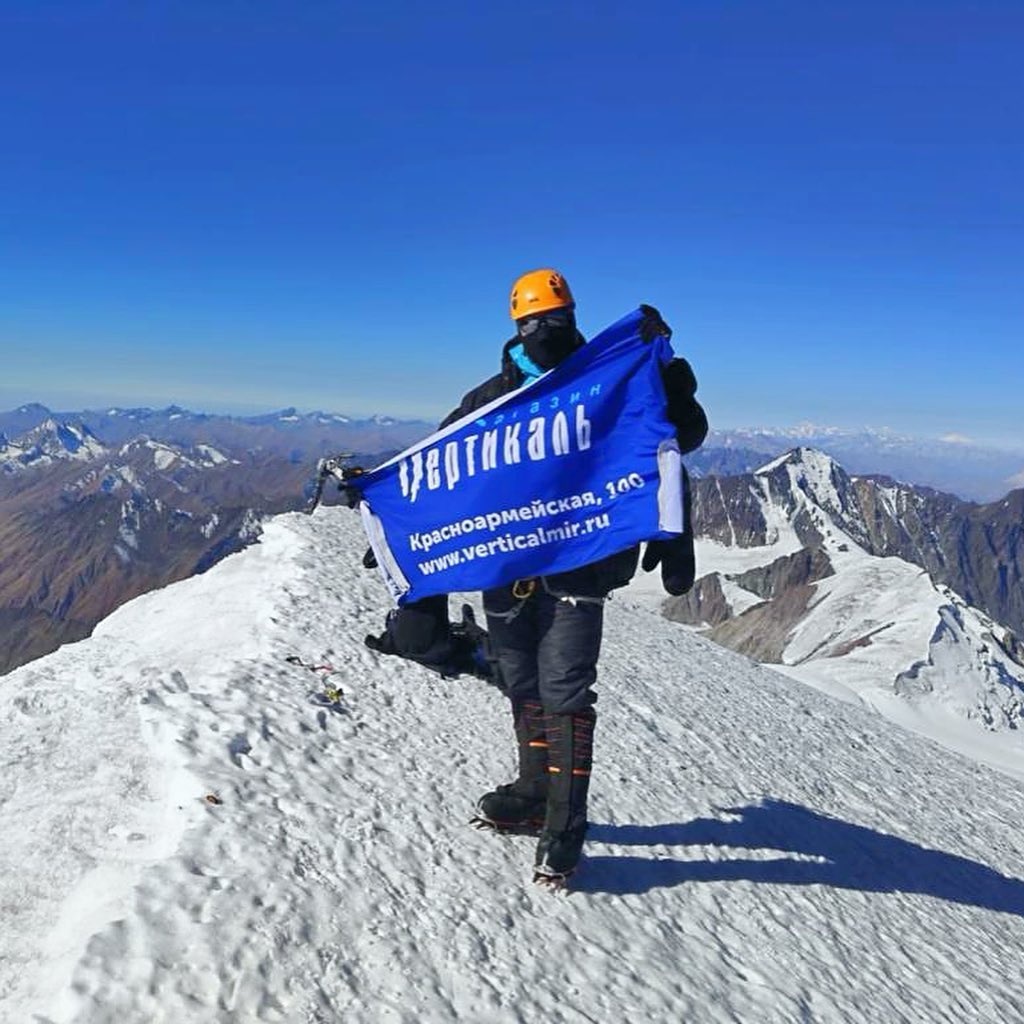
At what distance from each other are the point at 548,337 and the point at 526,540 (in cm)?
168

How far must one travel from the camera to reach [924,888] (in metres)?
9.17

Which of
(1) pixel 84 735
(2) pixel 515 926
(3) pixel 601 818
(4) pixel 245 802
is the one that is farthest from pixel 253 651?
(2) pixel 515 926

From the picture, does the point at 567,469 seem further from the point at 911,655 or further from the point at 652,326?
the point at 911,655

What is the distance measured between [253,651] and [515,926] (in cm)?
502

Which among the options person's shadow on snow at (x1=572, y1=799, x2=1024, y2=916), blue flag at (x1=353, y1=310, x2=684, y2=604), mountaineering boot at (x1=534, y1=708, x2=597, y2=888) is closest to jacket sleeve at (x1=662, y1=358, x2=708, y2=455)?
blue flag at (x1=353, y1=310, x2=684, y2=604)

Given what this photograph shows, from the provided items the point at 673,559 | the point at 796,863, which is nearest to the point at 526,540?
the point at 673,559

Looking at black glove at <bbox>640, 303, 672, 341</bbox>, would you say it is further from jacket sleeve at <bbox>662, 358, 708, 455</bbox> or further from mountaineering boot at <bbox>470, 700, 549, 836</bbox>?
mountaineering boot at <bbox>470, 700, 549, 836</bbox>

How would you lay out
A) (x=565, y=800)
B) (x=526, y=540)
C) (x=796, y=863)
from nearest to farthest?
1. (x=565, y=800)
2. (x=526, y=540)
3. (x=796, y=863)

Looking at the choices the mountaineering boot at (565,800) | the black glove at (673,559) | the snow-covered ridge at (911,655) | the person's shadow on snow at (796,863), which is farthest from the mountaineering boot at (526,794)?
the snow-covered ridge at (911,655)

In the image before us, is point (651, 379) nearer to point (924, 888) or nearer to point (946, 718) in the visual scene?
point (924, 888)

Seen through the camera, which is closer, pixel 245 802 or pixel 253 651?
pixel 245 802

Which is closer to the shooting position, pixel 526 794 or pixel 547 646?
pixel 547 646

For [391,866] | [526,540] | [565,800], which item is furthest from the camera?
[526,540]

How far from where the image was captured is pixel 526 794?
6.82 metres
